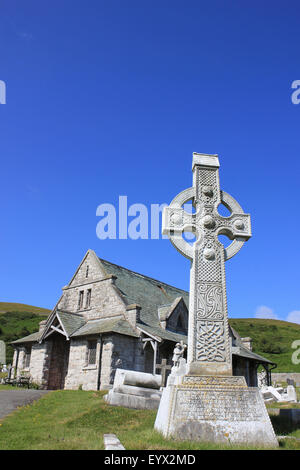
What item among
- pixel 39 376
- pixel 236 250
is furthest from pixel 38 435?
pixel 39 376

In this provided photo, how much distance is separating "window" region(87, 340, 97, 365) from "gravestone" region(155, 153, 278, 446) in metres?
14.9

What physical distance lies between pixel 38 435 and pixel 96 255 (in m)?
18.9

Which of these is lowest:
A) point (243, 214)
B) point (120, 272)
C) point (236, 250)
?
point (236, 250)

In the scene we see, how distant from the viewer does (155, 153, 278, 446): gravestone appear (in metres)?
5.73

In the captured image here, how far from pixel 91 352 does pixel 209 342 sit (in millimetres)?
15614

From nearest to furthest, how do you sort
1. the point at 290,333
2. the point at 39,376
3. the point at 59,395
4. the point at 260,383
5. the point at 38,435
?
the point at 38,435, the point at 59,395, the point at 39,376, the point at 260,383, the point at 290,333

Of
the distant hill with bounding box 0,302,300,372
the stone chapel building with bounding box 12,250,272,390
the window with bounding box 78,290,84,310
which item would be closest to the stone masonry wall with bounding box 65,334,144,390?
the stone chapel building with bounding box 12,250,272,390

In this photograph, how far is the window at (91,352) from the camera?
20.7 metres

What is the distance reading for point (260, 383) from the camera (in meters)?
32.3

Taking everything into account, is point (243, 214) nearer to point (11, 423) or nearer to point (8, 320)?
point (11, 423)

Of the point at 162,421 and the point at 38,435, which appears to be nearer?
the point at 162,421

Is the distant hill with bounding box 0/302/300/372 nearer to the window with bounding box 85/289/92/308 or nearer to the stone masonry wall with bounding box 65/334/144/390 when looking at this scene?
the window with bounding box 85/289/92/308

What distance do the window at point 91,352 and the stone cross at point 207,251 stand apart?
15.2m
